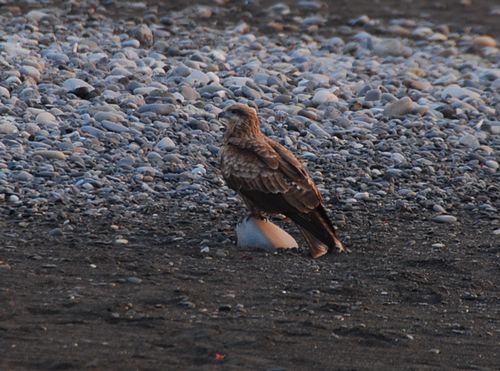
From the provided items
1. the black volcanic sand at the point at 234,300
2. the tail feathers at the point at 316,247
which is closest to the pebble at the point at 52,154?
the black volcanic sand at the point at 234,300

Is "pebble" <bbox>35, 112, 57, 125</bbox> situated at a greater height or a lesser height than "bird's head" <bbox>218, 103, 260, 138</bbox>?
lesser

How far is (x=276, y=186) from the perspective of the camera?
9.61m

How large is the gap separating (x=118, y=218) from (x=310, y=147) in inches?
109

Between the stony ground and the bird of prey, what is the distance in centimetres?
26

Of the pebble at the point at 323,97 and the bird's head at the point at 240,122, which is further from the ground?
the bird's head at the point at 240,122

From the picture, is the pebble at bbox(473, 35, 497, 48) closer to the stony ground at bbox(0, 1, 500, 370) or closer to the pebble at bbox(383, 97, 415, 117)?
the stony ground at bbox(0, 1, 500, 370)

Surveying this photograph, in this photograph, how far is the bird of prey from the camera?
9.40 metres

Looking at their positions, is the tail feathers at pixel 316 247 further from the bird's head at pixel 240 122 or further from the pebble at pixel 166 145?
the pebble at pixel 166 145

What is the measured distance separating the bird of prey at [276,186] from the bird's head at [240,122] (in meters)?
0.15

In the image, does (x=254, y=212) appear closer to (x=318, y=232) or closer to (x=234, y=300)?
(x=318, y=232)

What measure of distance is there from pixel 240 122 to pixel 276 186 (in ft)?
3.03

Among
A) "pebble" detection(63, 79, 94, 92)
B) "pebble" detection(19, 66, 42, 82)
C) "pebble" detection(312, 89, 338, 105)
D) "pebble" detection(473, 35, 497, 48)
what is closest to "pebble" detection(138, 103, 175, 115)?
"pebble" detection(63, 79, 94, 92)

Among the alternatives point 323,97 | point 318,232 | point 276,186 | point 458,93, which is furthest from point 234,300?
point 458,93

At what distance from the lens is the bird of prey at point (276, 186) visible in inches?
370
